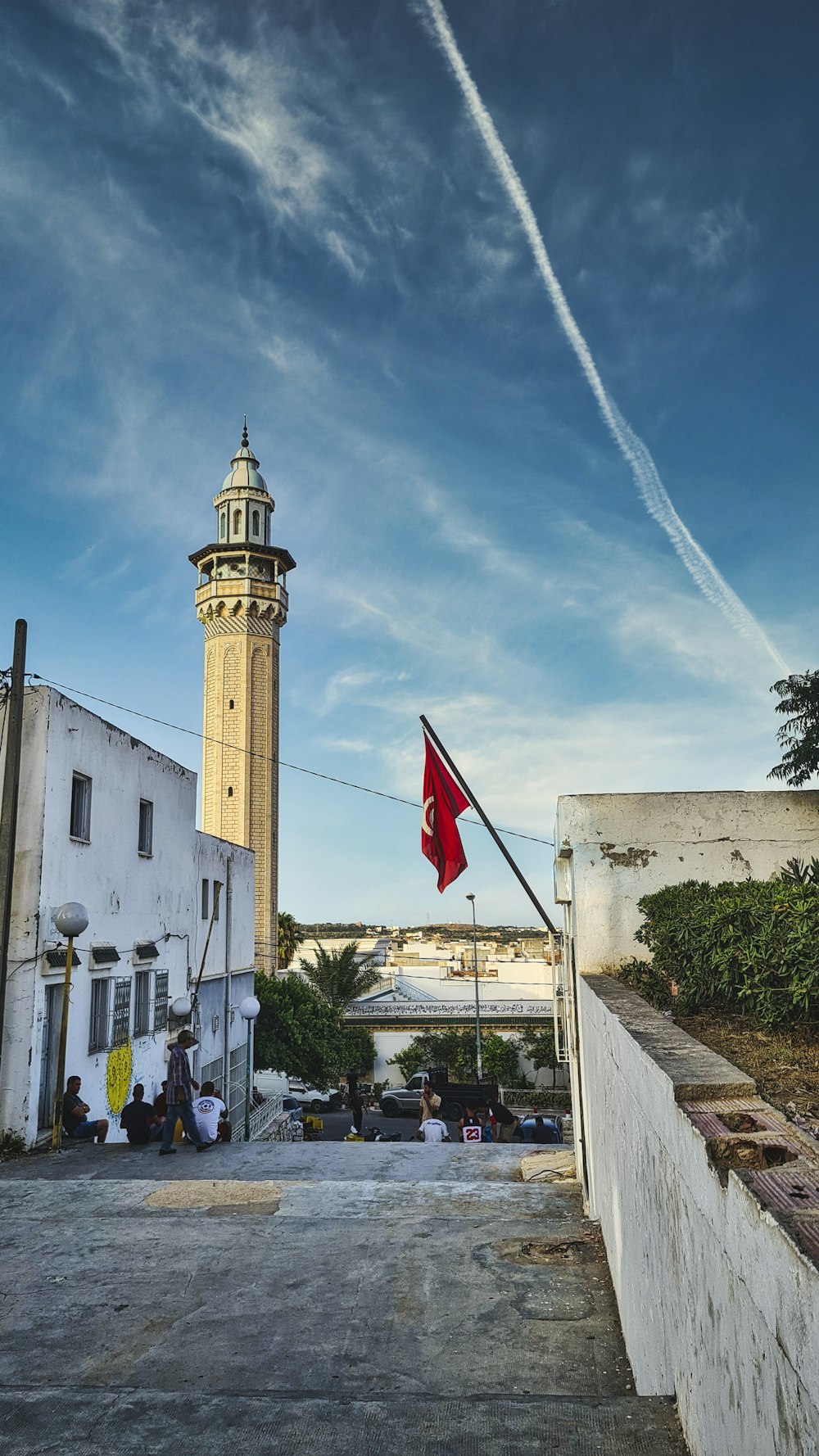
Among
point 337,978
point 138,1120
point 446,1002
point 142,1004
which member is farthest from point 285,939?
point 138,1120

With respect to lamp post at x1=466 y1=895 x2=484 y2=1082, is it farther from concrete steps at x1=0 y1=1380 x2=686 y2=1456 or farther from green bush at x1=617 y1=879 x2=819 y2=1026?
concrete steps at x1=0 y1=1380 x2=686 y2=1456

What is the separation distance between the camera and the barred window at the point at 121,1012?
15604 millimetres

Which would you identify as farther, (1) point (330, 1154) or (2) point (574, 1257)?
(1) point (330, 1154)

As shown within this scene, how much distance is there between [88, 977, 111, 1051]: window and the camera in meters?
14.7

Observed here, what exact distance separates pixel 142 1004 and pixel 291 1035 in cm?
1898

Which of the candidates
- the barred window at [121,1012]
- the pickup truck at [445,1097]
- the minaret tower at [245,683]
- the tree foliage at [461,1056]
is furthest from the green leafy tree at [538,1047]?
the barred window at [121,1012]

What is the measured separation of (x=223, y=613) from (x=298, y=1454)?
157 ft

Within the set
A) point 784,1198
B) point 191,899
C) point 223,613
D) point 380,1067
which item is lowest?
point 380,1067

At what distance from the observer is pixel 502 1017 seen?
50.8 meters

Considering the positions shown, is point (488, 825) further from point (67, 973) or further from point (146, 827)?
point (146, 827)

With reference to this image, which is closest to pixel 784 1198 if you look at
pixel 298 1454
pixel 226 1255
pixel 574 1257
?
pixel 298 1454

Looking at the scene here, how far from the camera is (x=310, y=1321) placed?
5.51 m

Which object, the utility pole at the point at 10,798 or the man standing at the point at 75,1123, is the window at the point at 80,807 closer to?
the utility pole at the point at 10,798

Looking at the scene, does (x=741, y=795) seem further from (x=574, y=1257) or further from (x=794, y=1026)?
(x=574, y=1257)
